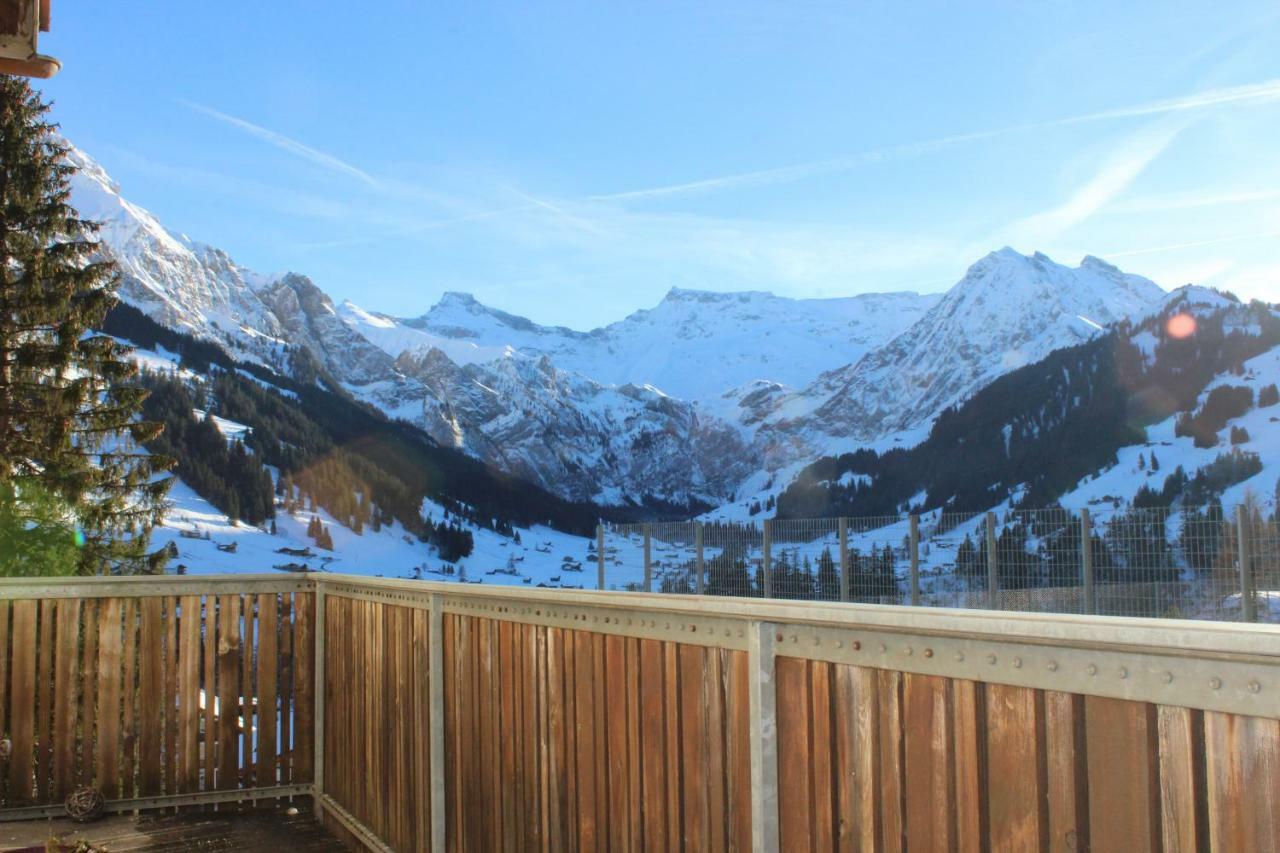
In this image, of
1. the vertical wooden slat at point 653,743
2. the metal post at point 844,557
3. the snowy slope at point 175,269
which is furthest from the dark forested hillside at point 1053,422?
the snowy slope at point 175,269

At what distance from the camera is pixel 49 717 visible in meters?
5.83

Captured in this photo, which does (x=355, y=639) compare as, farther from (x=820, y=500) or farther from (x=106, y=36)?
(x=820, y=500)

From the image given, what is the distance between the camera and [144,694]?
587 centimetres

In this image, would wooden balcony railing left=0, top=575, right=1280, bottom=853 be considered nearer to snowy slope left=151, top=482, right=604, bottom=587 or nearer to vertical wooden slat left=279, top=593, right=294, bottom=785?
vertical wooden slat left=279, top=593, right=294, bottom=785

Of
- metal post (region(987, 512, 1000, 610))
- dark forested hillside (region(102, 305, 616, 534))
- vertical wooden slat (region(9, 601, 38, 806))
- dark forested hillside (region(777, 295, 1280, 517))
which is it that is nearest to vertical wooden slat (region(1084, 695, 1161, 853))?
vertical wooden slat (region(9, 601, 38, 806))

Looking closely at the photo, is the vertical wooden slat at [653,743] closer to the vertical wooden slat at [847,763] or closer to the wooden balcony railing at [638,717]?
the wooden balcony railing at [638,717]

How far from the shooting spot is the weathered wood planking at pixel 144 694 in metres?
5.80

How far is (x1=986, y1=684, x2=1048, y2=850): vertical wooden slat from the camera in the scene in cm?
174

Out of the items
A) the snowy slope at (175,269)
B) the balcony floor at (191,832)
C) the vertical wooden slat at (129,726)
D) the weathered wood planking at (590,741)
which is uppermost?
the snowy slope at (175,269)

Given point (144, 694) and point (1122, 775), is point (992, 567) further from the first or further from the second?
point (1122, 775)

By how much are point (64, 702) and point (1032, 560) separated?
28.5 feet

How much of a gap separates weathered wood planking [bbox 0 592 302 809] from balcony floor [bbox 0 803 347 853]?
171 millimetres

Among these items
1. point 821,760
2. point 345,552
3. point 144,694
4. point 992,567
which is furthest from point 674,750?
point 345,552

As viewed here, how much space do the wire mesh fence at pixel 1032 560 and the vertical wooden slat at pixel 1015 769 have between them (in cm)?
785
